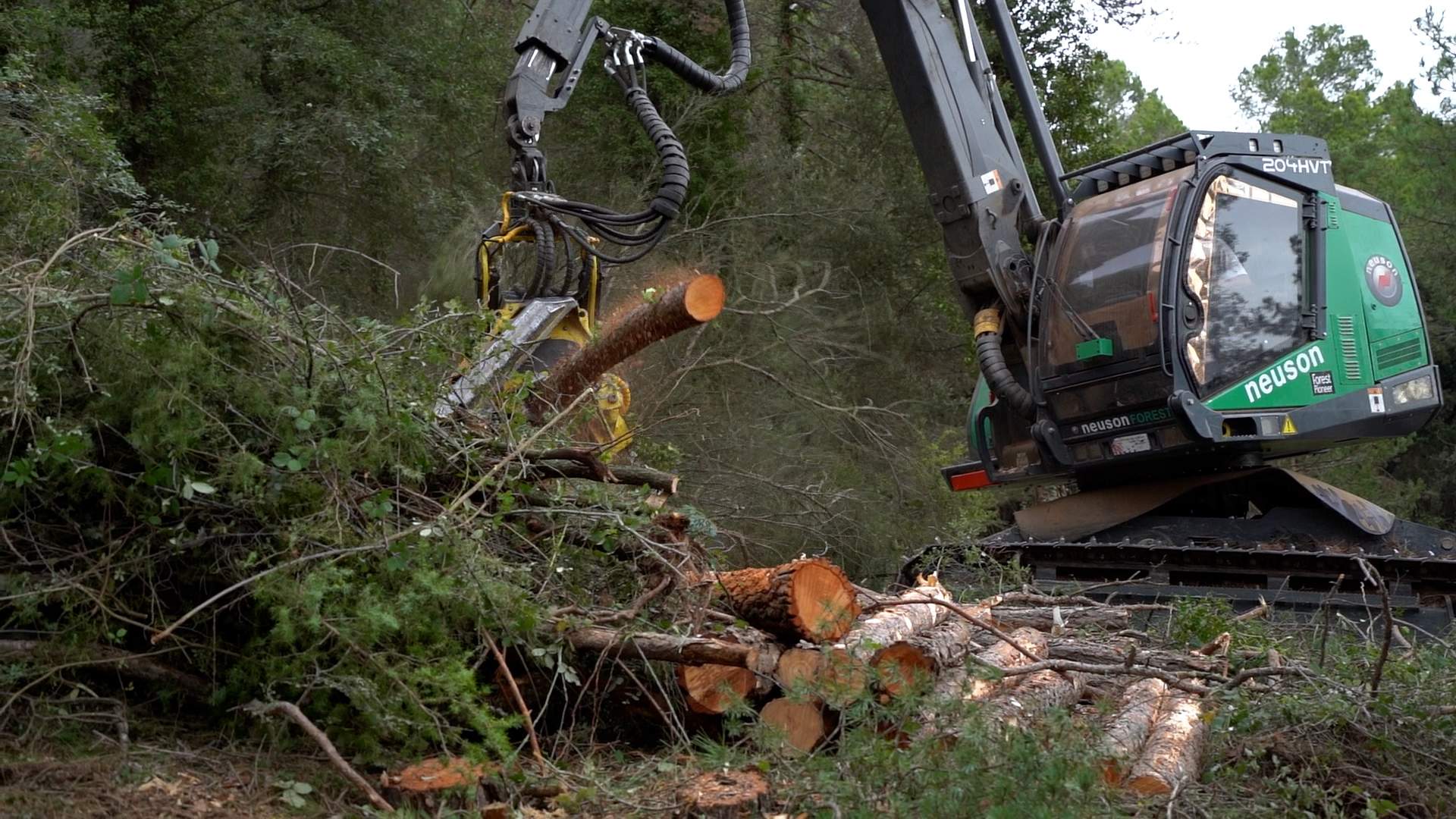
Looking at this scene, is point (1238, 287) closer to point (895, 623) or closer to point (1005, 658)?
point (1005, 658)

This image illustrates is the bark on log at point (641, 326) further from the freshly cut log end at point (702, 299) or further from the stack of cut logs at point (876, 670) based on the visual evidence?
the stack of cut logs at point (876, 670)

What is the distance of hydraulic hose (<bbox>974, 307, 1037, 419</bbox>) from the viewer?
8898 mm

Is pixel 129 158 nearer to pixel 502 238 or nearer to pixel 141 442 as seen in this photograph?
pixel 502 238

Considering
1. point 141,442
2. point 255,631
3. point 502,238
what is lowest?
point 255,631

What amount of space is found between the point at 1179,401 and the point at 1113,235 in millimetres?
1145

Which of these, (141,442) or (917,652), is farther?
(917,652)

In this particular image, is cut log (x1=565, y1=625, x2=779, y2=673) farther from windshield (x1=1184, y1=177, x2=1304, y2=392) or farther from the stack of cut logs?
windshield (x1=1184, y1=177, x2=1304, y2=392)

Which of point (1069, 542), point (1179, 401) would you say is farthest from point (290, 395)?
point (1069, 542)

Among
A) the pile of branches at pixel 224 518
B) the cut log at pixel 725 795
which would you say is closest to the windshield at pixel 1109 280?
the pile of branches at pixel 224 518

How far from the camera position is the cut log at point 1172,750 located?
13.8 ft

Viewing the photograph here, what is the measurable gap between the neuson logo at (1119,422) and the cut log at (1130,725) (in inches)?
125

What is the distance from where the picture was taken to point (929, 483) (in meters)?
13.9

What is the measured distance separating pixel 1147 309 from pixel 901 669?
4184mm

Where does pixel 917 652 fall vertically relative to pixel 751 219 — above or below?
below
